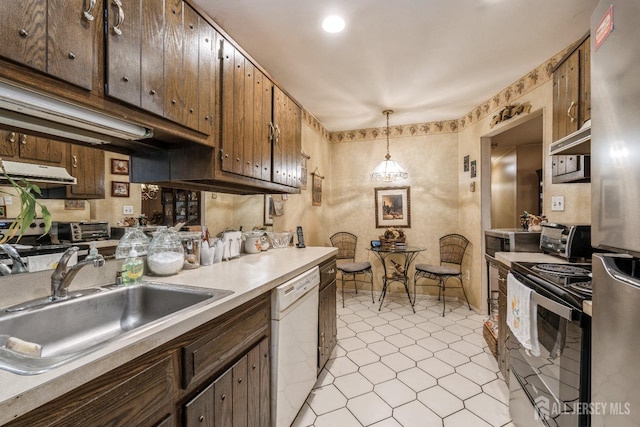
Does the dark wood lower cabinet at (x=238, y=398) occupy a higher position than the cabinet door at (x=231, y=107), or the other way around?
the cabinet door at (x=231, y=107)

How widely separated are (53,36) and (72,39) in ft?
0.18

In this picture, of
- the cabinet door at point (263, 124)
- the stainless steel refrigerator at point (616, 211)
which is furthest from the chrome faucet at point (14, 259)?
the stainless steel refrigerator at point (616, 211)

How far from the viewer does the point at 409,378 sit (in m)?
2.13

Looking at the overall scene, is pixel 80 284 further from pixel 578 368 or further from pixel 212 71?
pixel 578 368

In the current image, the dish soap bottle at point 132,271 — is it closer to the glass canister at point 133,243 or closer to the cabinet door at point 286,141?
the glass canister at point 133,243

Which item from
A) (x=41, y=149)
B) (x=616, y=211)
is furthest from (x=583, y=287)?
(x=41, y=149)

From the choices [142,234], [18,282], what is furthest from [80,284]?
[142,234]

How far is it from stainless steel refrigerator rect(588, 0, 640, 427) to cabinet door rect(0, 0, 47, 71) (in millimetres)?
1701

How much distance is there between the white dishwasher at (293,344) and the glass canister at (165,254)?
0.54 m

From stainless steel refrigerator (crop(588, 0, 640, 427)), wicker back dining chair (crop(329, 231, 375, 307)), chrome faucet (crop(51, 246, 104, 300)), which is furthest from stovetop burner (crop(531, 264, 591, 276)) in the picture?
wicker back dining chair (crop(329, 231, 375, 307))

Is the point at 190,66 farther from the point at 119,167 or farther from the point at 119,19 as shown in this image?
the point at 119,167

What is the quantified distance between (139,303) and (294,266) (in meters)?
0.82

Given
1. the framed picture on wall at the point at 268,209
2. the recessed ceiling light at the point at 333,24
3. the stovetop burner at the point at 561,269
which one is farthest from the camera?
the framed picture on wall at the point at 268,209

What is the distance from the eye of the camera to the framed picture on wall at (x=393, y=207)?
4.14 m
